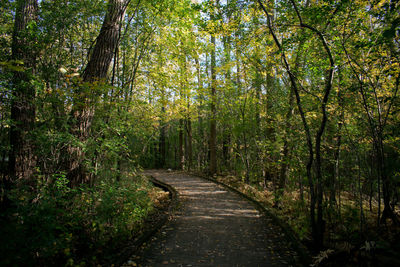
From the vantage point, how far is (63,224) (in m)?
3.25

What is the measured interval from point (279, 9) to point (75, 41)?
569 cm

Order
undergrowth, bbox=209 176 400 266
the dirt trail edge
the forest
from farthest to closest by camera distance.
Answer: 1. the dirt trail edge
2. the forest
3. undergrowth, bbox=209 176 400 266

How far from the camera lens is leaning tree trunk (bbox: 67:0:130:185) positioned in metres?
4.27

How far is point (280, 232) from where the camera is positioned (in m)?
5.12

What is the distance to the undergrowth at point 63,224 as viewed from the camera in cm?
211

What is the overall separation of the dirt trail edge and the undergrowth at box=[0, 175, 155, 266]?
2.07 feet

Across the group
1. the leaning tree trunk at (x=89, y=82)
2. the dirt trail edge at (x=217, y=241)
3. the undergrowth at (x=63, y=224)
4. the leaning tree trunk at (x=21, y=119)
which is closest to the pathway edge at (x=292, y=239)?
the dirt trail edge at (x=217, y=241)

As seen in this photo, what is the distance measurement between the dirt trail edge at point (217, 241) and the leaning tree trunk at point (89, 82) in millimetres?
2114

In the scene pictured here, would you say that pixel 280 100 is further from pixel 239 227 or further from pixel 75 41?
pixel 75 41

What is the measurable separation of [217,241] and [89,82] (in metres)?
4.24

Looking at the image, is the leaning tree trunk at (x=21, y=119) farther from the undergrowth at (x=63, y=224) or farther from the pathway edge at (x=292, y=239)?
the pathway edge at (x=292, y=239)

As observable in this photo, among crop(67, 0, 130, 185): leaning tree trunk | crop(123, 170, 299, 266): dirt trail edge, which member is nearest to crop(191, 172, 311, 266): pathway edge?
crop(123, 170, 299, 266): dirt trail edge

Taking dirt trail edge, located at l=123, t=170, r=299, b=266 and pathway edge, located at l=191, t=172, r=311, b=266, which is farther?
dirt trail edge, located at l=123, t=170, r=299, b=266

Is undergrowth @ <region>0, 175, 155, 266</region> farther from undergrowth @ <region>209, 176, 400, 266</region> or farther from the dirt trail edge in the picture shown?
undergrowth @ <region>209, 176, 400, 266</region>
